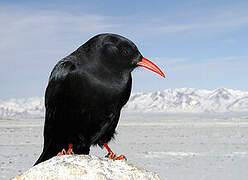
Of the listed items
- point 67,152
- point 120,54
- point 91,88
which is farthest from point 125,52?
point 67,152

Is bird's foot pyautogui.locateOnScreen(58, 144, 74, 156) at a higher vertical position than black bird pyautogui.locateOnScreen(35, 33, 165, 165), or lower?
lower

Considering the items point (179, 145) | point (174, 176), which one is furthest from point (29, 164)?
point (179, 145)

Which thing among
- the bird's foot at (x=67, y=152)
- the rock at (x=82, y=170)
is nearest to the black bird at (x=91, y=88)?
the bird's foot at (x=67, y=152)

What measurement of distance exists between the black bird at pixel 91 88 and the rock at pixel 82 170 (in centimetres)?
22

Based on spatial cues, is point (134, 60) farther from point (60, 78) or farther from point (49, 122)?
point (49, 122)

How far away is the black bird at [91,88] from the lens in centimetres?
452

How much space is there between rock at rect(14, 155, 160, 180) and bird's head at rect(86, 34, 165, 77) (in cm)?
117

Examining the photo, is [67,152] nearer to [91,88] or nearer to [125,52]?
[91,88]

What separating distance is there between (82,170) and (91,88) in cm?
95

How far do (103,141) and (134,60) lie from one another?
46.7 inches

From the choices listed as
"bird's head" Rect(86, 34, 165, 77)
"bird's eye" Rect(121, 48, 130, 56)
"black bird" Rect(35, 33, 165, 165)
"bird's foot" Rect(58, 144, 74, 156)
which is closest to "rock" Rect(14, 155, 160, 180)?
"bird's foot" Rect(58, 144, 74, 156)

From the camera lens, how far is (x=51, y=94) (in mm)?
5000

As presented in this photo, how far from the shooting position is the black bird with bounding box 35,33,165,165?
4520 mm

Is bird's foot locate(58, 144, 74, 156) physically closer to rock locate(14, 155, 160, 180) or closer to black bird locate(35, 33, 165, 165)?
black bird locate(35, 33, 165, 165)
